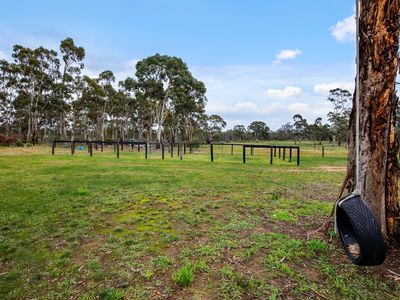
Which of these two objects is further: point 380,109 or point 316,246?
point 316,246

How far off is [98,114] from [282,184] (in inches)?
1724

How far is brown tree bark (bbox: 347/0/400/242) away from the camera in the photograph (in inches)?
96.4

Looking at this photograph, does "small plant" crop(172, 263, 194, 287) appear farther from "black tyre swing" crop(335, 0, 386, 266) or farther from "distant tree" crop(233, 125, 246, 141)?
"distant tree" crop(233, 125, 246, 141)

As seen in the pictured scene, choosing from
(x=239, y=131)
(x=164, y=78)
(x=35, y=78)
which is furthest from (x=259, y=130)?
(x=35, y=78)

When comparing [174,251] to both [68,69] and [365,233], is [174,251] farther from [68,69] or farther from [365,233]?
[68,69]

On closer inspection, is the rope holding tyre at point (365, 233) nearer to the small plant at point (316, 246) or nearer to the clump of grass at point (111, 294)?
the small plant at point (316, 246)

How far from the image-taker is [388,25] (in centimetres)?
246

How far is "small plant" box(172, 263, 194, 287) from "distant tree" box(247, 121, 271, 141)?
3073 inches

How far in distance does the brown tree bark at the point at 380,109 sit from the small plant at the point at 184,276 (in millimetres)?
1976

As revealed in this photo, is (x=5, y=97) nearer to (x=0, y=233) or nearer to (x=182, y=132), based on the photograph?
(x=182, y=132)

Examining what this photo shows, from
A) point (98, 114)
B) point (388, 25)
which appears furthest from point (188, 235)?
point (98, 114)

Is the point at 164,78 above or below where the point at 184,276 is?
above

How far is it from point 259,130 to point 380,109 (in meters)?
77.6

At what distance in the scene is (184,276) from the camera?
203 cm
